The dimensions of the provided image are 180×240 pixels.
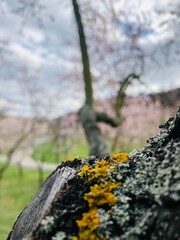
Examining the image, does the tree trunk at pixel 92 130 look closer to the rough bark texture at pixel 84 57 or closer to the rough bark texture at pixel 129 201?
the rough bark texture at pixel 84 57

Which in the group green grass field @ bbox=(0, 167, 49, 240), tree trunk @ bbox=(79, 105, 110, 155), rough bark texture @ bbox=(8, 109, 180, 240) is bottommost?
rough bark texture @ bbox=(8, 109, 180, 240)

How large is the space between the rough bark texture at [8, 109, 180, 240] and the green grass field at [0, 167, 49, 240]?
15480 millimetres

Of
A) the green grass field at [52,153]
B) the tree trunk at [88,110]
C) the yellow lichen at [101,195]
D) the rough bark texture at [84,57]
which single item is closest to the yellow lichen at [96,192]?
the yellow lichen at [101,195]

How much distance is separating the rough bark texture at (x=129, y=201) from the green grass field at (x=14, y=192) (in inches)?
609

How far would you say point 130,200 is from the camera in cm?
390

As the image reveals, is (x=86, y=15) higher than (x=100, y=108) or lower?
lower

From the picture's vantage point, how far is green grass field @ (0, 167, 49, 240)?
925 inches

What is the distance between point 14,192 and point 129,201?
30.9 metres

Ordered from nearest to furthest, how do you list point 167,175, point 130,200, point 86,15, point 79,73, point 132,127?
point 167,175, point 130,200, point 86,15, point 79,73, point 132,127

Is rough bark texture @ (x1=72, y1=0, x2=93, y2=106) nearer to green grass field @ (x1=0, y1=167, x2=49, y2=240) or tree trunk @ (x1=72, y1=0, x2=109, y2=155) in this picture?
tree trunk @ (x1=72, y1=0, x2=109, y2=155)

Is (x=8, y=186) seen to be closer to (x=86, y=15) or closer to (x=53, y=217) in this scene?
(x=86, y=15)

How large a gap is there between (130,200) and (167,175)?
1.50 ft

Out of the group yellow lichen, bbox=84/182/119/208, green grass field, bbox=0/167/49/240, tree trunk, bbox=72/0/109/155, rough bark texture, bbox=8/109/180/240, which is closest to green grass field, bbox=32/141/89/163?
green grass field, bbox=0/167/49/240

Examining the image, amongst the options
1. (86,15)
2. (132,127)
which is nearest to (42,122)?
(132,127)
